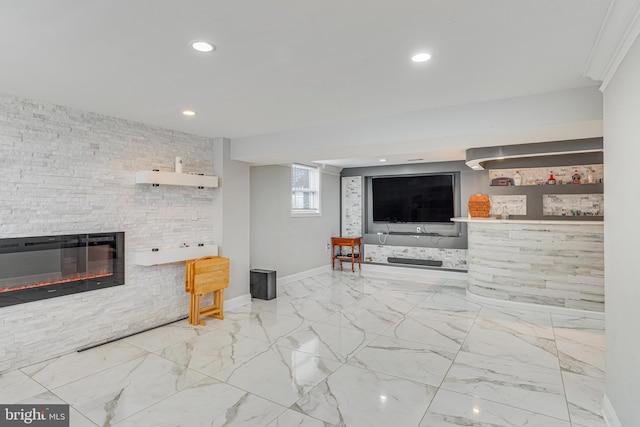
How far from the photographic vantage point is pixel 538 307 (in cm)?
473

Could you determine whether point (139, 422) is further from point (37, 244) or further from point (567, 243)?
point (567, 243)

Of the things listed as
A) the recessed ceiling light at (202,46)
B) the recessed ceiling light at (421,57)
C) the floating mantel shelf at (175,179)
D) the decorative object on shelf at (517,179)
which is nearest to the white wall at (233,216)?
the floating mantel shelf at (175,179)

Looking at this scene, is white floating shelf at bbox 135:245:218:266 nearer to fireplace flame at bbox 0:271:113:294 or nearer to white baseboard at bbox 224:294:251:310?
fireplace flame at bbox 0:271:113:294

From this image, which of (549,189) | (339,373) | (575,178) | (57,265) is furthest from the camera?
(549,189)

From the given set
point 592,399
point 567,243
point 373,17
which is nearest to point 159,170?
point 373,17

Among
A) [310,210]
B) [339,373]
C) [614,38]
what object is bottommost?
[339,373]

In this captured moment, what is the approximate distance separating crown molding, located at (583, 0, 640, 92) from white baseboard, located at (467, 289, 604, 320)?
10.8ft

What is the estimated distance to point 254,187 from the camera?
5926 mm

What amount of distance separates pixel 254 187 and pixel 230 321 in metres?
2.36

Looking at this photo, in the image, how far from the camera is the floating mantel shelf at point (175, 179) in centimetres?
388

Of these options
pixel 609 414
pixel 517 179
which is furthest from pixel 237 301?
Result: pixel 517 179

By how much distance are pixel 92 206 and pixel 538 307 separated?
18.2 ft

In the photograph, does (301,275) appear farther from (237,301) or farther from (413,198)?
(413,198)

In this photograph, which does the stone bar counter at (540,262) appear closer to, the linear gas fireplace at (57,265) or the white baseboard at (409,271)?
the white baseboard at (409,271)
